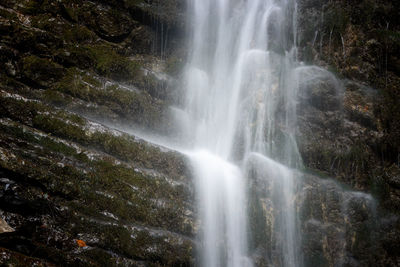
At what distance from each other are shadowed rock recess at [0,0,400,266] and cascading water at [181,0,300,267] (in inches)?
10.8

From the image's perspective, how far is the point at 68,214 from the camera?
14.9 ft

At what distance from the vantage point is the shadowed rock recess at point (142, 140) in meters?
4.55

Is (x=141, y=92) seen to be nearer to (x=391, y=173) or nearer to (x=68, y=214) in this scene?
(x=68, y=214)

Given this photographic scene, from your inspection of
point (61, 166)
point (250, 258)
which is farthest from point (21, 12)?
point (250, 258)

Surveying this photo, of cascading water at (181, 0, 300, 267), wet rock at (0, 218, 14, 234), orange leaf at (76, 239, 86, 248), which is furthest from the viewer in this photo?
cascading water at (181, 0, 300, 267)

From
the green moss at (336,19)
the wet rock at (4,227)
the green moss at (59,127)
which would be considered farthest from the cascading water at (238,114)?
the wet rock at (4,227)

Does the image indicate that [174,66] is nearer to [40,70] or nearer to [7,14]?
Answer: [40,70]

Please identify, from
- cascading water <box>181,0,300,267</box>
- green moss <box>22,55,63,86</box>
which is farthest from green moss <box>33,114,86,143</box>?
cascading water <box>181,0,300,267</box>

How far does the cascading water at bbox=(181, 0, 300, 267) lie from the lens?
5.73m

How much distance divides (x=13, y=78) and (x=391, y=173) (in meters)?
8.64

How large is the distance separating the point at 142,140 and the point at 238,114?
9.07 feet

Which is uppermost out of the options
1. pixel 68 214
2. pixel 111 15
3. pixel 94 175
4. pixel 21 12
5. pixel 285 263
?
pixel 111 15

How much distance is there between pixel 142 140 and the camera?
5719mm

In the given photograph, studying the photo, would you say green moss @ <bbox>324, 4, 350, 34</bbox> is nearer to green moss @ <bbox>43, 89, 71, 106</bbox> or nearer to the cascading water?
the cascading water
